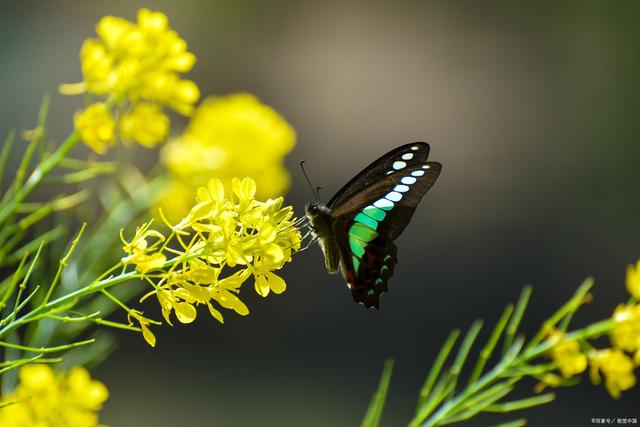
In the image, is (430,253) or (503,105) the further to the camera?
(503,105)

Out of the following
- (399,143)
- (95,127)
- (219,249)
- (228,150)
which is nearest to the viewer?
(219,249)

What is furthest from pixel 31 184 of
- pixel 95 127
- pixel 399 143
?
pixel 399 143

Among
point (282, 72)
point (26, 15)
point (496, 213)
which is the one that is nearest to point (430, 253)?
point (496, 213)

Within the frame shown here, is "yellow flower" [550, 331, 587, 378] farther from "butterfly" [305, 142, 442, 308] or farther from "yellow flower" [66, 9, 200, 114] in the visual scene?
"yellow flower" [66, 9, 200, 114]

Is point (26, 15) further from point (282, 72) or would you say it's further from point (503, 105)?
point (503, 105)

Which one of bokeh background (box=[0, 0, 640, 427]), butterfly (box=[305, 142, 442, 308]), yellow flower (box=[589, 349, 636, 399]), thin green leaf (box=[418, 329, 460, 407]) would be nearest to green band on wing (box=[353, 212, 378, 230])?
butterfly (box=[305, 142, 442, 308])

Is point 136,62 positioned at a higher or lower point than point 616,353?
higher

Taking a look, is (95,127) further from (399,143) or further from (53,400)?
(399,143)
